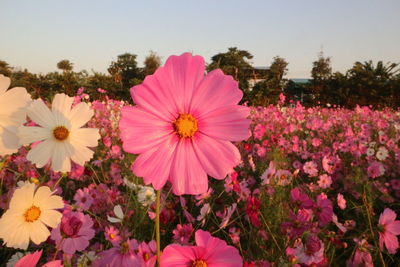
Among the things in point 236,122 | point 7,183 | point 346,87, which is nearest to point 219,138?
point 236,122

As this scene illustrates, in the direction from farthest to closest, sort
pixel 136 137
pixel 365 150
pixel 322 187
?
1. pixel 365 150
2. pixel 322 187
3. pixel 136 137

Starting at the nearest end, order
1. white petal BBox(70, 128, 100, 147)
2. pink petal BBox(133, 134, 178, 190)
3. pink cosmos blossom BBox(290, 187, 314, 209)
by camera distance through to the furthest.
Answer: pink petal BBox(133, 134, 178, 190) < white petal BBox(70, 128, 100, 147) < pink cosmos blossom BBox(290, 187, 314, 209)

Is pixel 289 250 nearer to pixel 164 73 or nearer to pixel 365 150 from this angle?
pixel 164 73

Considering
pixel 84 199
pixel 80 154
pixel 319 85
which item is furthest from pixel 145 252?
pixel 319 85

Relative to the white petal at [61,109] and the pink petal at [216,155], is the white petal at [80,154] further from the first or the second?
the pink petal at [216,155]

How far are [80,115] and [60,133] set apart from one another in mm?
53

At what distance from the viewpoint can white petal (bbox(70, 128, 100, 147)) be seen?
615mm

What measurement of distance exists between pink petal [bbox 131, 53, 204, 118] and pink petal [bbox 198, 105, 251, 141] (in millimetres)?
43

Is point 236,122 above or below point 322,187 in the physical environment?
above

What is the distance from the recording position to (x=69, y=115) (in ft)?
2.12

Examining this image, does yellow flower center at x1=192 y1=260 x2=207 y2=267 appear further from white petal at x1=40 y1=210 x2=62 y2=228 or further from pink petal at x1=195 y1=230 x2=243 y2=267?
white petal at x1=40 y1=210 x2=62 y2=228

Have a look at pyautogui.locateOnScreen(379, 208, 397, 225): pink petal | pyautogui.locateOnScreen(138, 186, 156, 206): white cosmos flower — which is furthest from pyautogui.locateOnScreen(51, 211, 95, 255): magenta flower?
pyautogui.locateOnScreen(379, 208, 397, 225): pink petal

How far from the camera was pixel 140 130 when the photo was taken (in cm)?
44

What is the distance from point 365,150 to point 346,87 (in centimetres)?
1633
